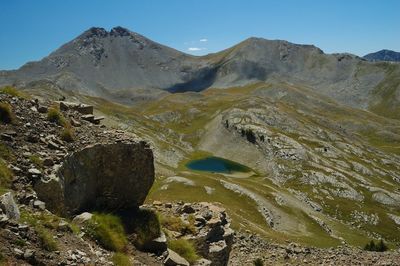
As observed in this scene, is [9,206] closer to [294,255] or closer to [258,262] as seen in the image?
[258,262]

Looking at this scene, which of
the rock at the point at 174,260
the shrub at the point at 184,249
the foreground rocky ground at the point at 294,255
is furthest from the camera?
the foreground rocky ground at the point at 294,255

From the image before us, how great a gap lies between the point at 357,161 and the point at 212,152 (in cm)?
5814

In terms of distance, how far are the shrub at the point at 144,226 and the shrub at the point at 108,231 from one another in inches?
37.1

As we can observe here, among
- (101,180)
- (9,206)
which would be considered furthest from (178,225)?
(9,206)

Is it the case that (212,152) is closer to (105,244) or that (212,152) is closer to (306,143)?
(306,143)

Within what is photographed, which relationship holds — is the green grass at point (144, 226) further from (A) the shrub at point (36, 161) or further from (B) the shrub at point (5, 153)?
(B) the shrub at point (5, 153)

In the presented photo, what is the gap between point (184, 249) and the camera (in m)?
25.2

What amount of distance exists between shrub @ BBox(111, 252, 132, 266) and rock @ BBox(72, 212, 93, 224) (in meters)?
2.28

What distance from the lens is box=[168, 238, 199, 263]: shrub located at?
81.2ft

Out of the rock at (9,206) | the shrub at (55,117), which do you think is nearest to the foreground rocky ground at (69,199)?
the rock at (9,206)

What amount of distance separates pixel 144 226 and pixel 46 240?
8039mm

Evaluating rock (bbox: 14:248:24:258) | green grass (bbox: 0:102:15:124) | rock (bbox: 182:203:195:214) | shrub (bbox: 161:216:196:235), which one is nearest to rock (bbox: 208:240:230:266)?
shrub (bbox: 161:216:196:235)

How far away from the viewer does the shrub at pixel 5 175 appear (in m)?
18.2

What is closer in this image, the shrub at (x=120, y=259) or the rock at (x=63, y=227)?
the rock at (x=63, y=227)
